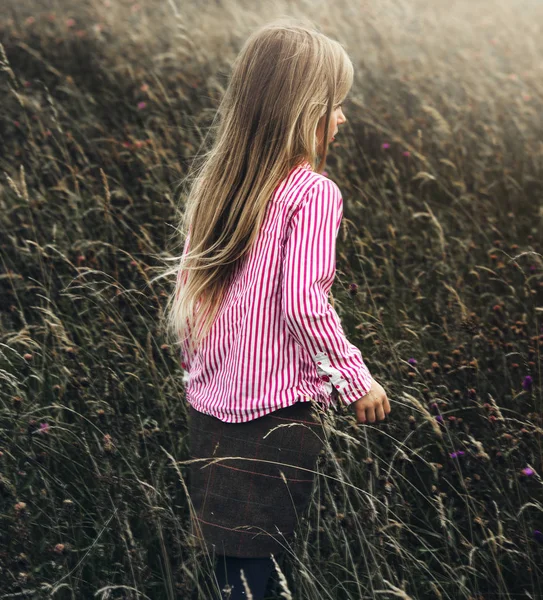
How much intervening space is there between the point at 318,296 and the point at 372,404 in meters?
0.28

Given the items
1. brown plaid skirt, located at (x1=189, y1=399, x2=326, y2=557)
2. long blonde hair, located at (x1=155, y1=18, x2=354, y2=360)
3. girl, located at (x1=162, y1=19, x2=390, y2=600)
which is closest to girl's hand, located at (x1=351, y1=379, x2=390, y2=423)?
girl, located at (x1=162, y1=19, x2=390, y2=600)

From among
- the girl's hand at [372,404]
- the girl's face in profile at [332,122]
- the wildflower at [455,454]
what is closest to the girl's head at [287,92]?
the girl's face in profile at [332,122]

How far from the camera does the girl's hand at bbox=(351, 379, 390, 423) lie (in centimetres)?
162

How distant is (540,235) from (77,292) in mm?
2159

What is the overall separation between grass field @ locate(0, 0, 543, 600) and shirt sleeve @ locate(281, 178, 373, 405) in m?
0.17

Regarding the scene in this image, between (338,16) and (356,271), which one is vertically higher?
(338,16)

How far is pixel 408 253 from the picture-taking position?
334 centimetres

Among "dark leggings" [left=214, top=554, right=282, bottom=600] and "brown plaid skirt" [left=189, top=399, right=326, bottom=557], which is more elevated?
"brown plaid skirt" [left=189, top=399, right=326, bottom=557]

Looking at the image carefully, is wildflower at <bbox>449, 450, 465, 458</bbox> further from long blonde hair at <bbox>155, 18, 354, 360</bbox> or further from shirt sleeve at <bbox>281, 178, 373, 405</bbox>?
long blonde hair at <bbox>155, 18, 354, 360</bbox>

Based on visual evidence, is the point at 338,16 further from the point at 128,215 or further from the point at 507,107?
the point at 128,215

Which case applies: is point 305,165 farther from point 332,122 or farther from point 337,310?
point 337,310

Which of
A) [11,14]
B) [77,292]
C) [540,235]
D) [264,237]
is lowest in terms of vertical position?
[540,235]

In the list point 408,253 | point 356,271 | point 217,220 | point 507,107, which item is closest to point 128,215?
point 356,271

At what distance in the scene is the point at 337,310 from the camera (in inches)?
111
